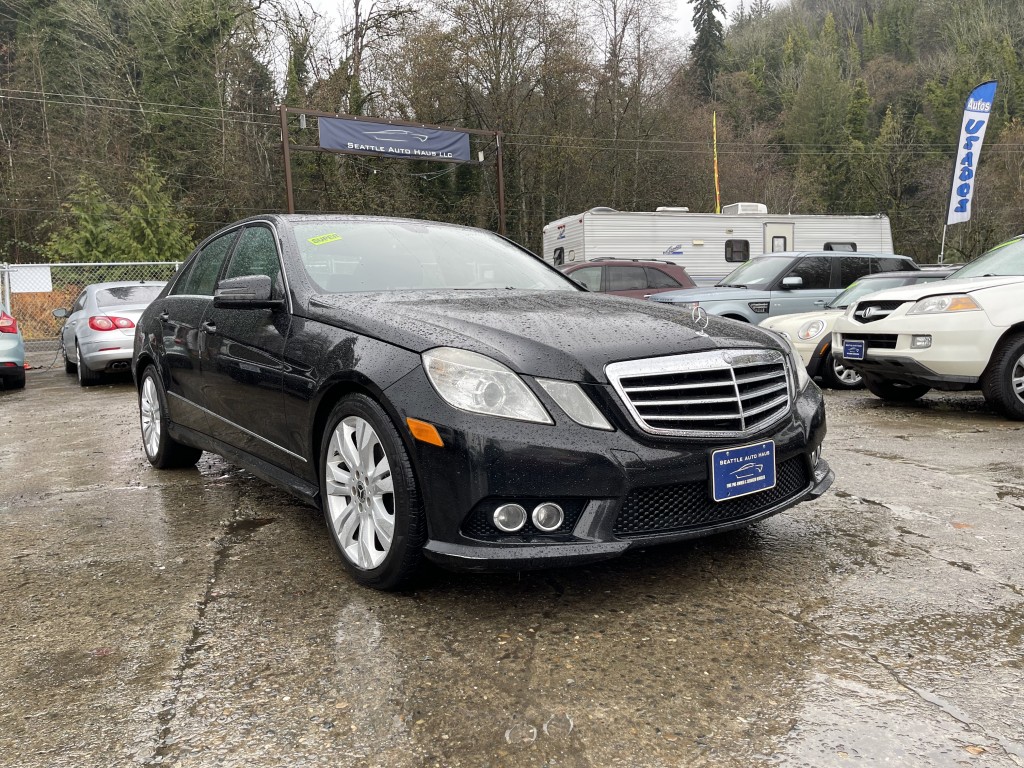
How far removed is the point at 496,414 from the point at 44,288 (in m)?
16.9

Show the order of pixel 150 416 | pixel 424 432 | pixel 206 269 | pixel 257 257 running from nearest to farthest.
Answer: pixel 424 432, pixel 257 257, pixel 206 269, pixel 150 416

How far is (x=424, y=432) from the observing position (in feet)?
8.74

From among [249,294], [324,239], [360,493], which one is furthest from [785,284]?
[360,493]

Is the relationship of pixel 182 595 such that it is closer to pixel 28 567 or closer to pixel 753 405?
pixel 28 567

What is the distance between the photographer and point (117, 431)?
6945 mm

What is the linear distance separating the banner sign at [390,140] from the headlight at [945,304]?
1714cm

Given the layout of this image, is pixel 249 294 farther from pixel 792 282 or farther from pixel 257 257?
pixel 792 282

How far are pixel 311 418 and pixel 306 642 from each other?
91cm

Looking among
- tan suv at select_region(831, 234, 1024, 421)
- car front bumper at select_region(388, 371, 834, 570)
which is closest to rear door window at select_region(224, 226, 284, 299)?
car front bumper at select_region(388, 371, 834, 570)

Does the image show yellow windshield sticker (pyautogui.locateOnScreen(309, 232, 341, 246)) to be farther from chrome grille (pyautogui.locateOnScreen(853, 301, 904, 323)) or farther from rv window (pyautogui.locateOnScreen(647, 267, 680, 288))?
rv window (pyautogui.locateOnScreen(647, 267, 680, 288))

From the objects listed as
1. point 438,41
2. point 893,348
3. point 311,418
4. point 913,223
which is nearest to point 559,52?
point 438,41

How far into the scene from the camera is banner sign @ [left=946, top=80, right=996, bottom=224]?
17.1 metres

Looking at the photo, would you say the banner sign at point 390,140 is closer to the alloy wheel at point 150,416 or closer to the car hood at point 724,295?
the car hood at point 724,295

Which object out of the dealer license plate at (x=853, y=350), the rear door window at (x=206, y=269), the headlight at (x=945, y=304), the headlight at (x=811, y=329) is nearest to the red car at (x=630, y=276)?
the headlight at (x=811, y=329)
